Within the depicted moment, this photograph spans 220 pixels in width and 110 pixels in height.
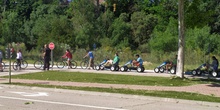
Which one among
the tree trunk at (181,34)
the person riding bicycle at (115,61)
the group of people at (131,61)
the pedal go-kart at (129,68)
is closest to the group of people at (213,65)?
the pedal go-kart at (129,68)

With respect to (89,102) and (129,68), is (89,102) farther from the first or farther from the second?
(129,68)

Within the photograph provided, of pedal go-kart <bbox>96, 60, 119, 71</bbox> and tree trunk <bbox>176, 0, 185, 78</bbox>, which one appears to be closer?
tree trunk <bbox>176, 0, 185, 78</bbox>

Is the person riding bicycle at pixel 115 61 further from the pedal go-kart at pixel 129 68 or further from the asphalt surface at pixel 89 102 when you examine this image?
the asphalt surface at pixel 89 102

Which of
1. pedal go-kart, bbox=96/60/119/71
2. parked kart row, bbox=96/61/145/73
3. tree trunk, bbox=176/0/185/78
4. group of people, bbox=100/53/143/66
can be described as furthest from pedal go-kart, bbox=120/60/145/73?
tree trunk, bbox=176/0/185/78

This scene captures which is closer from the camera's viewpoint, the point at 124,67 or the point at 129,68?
the point at 124,67

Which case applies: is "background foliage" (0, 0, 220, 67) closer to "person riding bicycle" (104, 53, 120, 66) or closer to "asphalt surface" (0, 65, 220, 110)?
"person riding bicycle" (104, 53, 120, 66)

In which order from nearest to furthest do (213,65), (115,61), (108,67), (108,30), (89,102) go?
(89,102) < (213,65) < (115,61) < (108,67) < (108,30)

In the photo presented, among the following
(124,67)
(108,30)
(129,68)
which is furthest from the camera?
(108,30)

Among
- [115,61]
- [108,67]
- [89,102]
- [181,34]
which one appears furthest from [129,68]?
[89,102]

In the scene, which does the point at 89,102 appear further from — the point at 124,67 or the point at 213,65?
the point at 124,67

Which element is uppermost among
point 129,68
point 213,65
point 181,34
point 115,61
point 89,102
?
point 181,34

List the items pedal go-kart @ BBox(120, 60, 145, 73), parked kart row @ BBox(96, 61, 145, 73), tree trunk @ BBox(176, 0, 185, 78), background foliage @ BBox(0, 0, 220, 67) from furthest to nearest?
background foliage @ BBox(0, 0, 220, 67)
parked kart row @ BBox(96, 61, 145, 73)
pedal go-kart @ BBox(120, 60, 145, 73)
tree trunk @ BBox(176, 0, 185, 78)

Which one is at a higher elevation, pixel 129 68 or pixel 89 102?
pixel 129 68

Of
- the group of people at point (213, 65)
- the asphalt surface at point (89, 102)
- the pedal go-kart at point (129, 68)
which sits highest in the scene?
the group of people at point (213, 65)
